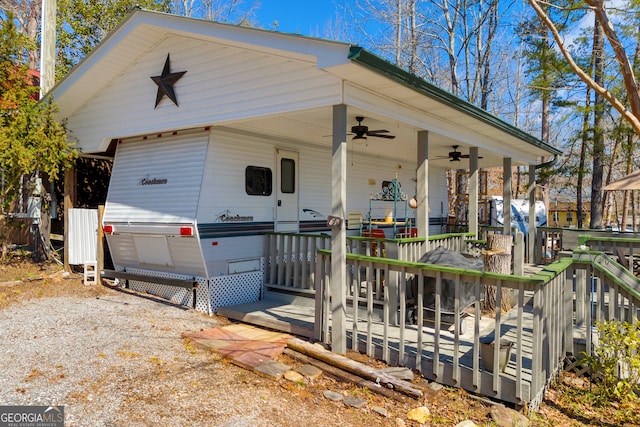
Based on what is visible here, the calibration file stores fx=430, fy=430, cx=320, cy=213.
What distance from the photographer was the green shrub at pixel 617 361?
3656 millimetres

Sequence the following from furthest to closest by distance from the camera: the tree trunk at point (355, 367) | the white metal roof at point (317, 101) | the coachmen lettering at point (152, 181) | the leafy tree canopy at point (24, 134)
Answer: the leafy tree canopy at point (24, 134), the coachmen lettering at point (152, 181), the white metal roof at point (317, 101), the tree trunk at point (355, 367)

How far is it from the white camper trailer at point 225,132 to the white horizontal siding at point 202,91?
2cm

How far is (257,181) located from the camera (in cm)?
734

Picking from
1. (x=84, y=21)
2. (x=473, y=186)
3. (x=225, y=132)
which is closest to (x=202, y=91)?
(x=225, y=132)

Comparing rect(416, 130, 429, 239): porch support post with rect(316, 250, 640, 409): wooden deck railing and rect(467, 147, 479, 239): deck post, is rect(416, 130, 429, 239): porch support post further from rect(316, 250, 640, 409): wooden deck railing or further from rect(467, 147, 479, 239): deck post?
rect(467, 147, 479, 239): deck post

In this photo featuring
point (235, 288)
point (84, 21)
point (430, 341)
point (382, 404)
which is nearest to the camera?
point (382, 404)

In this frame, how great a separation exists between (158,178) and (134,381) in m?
3.99

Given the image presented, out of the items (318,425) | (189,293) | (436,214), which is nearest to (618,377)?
(318,425)

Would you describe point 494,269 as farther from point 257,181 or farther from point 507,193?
point 507,193

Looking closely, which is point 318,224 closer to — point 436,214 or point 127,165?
point 127,165

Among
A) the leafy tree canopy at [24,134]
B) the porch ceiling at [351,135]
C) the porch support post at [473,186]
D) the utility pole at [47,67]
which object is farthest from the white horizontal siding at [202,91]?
the porch support post at [473,186]

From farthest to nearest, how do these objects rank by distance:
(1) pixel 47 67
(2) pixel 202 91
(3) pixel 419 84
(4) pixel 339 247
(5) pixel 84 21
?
(5) pixel 84 21
(1) pixel 47 67
(2) pixel 202 91
(3) pixel 419 84
(4) pixel 339 247

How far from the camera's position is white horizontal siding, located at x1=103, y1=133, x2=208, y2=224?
666 cm

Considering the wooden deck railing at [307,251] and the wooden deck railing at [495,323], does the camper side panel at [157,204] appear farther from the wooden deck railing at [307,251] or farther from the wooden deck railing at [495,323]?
the wooden deck railing at [495,323]
